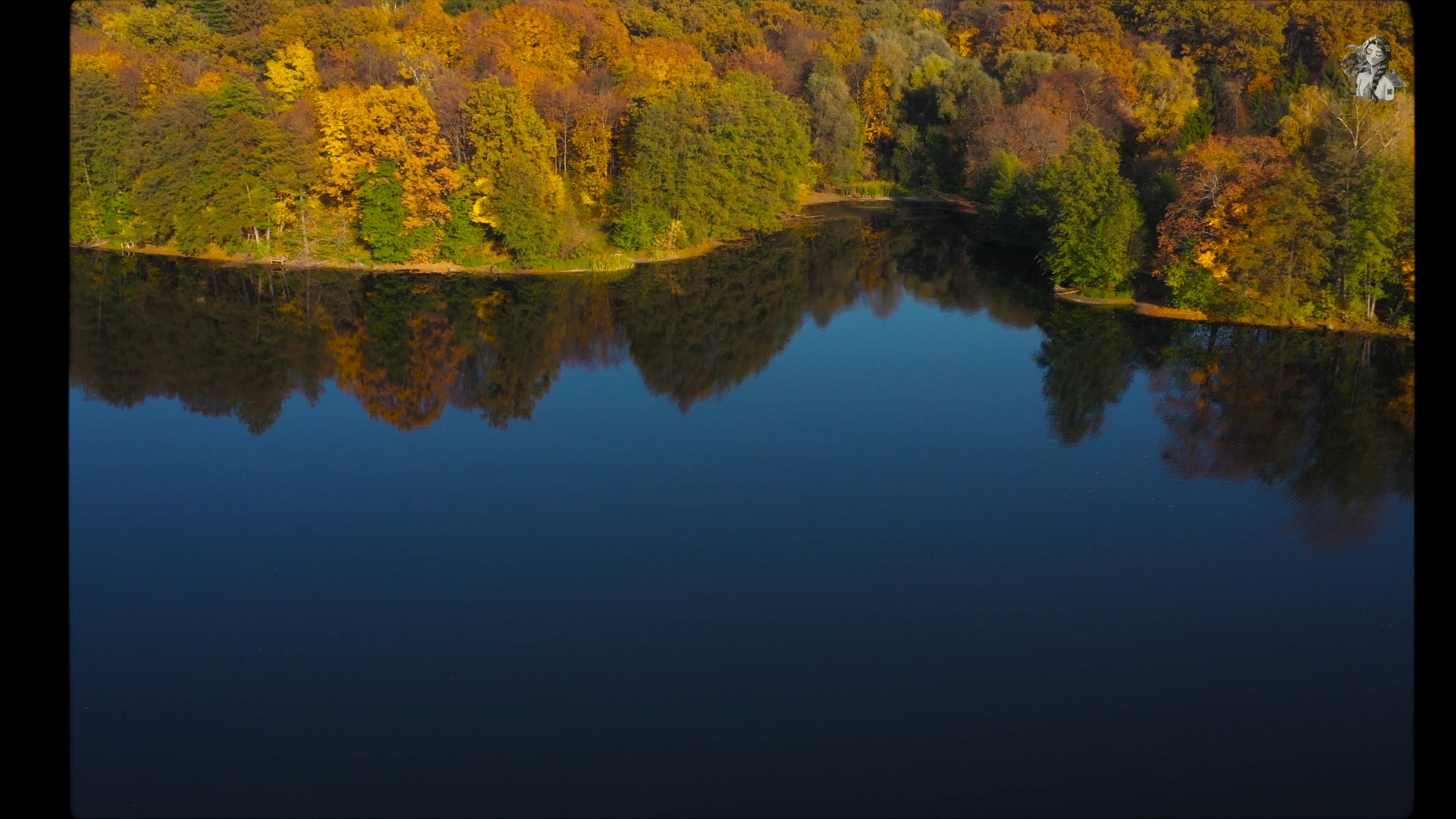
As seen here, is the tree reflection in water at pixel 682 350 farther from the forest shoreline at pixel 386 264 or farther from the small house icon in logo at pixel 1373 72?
the small house icon in logo at pixel 1373 72

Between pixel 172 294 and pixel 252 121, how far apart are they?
5.49 meters

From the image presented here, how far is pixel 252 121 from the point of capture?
1106 inches

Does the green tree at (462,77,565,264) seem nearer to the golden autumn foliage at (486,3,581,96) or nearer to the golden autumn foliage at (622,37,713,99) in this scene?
the golden autumn foliage at (622,37,713,99)

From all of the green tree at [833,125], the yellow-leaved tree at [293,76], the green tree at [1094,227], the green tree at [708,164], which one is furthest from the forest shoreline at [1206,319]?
the yellow-leaved tree at [293,76]

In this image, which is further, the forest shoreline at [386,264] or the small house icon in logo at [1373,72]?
the forest shoreline at [386,264]

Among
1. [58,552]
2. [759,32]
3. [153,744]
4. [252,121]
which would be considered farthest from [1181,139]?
[58,552]

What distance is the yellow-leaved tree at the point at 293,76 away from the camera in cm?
3167

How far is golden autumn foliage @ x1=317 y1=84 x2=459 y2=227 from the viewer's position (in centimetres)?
2775

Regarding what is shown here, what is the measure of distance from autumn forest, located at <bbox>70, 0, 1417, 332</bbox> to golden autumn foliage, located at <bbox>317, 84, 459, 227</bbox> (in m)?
0.06

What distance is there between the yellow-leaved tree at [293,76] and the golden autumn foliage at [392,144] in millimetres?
4215

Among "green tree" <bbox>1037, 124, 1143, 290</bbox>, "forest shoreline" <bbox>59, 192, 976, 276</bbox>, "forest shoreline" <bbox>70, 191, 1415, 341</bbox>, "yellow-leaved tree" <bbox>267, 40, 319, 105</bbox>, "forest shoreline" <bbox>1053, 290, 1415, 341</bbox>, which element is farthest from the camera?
"yellow-leaved tree" <bbox>267, 40, 319, 105</bbox>

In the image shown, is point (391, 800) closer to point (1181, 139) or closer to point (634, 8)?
point (1181, 139)

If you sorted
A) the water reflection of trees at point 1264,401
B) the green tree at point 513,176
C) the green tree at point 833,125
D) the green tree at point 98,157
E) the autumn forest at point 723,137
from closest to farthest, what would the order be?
1. the water reflection of trees at point 1264,401
2. the autumn forest at point 723,137
3. the green tree at point 513,176
4. the green tree at point 98,157
5. the green tree at point 833,125

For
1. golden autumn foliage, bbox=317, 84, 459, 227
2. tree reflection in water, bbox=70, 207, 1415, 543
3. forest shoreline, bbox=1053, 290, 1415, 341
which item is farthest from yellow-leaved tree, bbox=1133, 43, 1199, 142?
golden autumn foliage, bbox=317, 84, 459, 227
